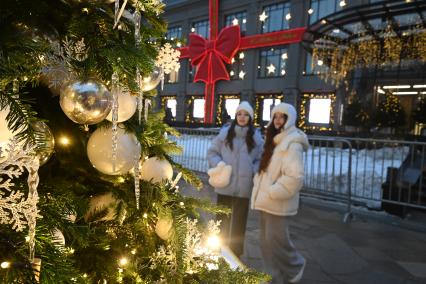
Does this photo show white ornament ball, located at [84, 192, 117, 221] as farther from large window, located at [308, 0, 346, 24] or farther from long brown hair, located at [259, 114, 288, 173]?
large window, located at [308, 0, 346, 24]

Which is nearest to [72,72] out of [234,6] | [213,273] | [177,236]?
[177,236]

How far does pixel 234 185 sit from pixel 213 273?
114 inches

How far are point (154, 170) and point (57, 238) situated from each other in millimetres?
677

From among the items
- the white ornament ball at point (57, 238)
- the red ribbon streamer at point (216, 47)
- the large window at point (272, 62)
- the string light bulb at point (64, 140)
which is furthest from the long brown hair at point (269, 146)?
the large window at point (272, 62)

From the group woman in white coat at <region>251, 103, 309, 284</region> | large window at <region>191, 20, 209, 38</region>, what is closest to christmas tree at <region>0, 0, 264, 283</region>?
woman in white coat at <region>251, 103, 309, 284</region>

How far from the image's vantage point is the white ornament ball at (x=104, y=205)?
4.71ft

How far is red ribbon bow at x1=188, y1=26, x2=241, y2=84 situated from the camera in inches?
942

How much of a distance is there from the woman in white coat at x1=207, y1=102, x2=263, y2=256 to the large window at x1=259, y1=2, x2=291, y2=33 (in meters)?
20.3

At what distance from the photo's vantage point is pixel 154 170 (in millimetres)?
1663

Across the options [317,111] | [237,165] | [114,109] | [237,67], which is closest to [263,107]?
[237,67]

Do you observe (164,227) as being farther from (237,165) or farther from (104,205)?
(237,165)

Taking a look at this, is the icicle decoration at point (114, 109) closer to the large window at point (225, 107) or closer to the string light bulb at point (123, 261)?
the string light bulb at point (123, 261)

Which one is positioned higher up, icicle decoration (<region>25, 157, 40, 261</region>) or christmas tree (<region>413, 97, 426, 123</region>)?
christmas tree (<region>413, 97, 426, 123</region>)

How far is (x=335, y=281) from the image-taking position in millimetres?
4176
